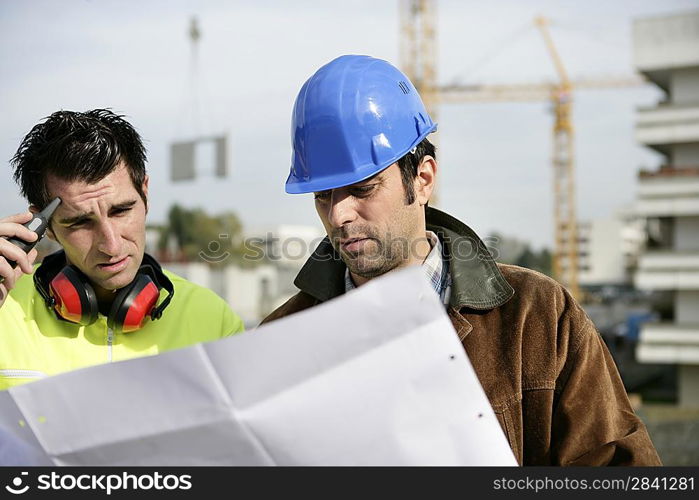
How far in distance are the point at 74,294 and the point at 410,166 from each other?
119cm

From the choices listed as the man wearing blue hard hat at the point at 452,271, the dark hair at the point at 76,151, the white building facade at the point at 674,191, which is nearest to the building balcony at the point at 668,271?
the white building facade at the point at 674,191

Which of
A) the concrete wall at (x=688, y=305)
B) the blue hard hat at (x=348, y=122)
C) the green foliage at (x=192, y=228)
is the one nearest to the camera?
the blue hard hat at (x=348, y=122)

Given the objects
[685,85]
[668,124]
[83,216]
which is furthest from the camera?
[685,85]

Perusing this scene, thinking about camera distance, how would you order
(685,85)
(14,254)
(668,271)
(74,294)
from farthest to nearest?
(685,85) < (668,271) < (74,294) < (14,254)

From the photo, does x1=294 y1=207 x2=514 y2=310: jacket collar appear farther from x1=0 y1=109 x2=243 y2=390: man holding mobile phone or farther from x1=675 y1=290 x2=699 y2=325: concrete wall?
x1=675 y1=290 x2=699 y2=325: concrete wall

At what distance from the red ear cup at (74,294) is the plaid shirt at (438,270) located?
34.3 inches

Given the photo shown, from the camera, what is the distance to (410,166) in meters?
2.71

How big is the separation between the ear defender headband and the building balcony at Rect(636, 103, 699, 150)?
39.3 m

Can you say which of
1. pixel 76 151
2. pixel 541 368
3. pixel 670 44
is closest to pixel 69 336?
pixel 76 151

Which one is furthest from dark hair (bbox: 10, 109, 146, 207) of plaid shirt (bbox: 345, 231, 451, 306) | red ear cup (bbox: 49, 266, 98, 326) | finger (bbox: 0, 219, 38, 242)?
→ plaid shirt (bbox: 345, 231, 451, 306)

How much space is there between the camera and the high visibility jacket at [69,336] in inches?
114

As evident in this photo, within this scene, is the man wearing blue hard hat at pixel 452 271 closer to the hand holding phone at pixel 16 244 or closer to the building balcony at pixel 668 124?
the hand holding phone at pixel 16 244

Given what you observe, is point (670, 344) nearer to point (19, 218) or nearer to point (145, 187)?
point (145, 187)

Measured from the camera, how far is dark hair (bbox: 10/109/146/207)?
272cm
